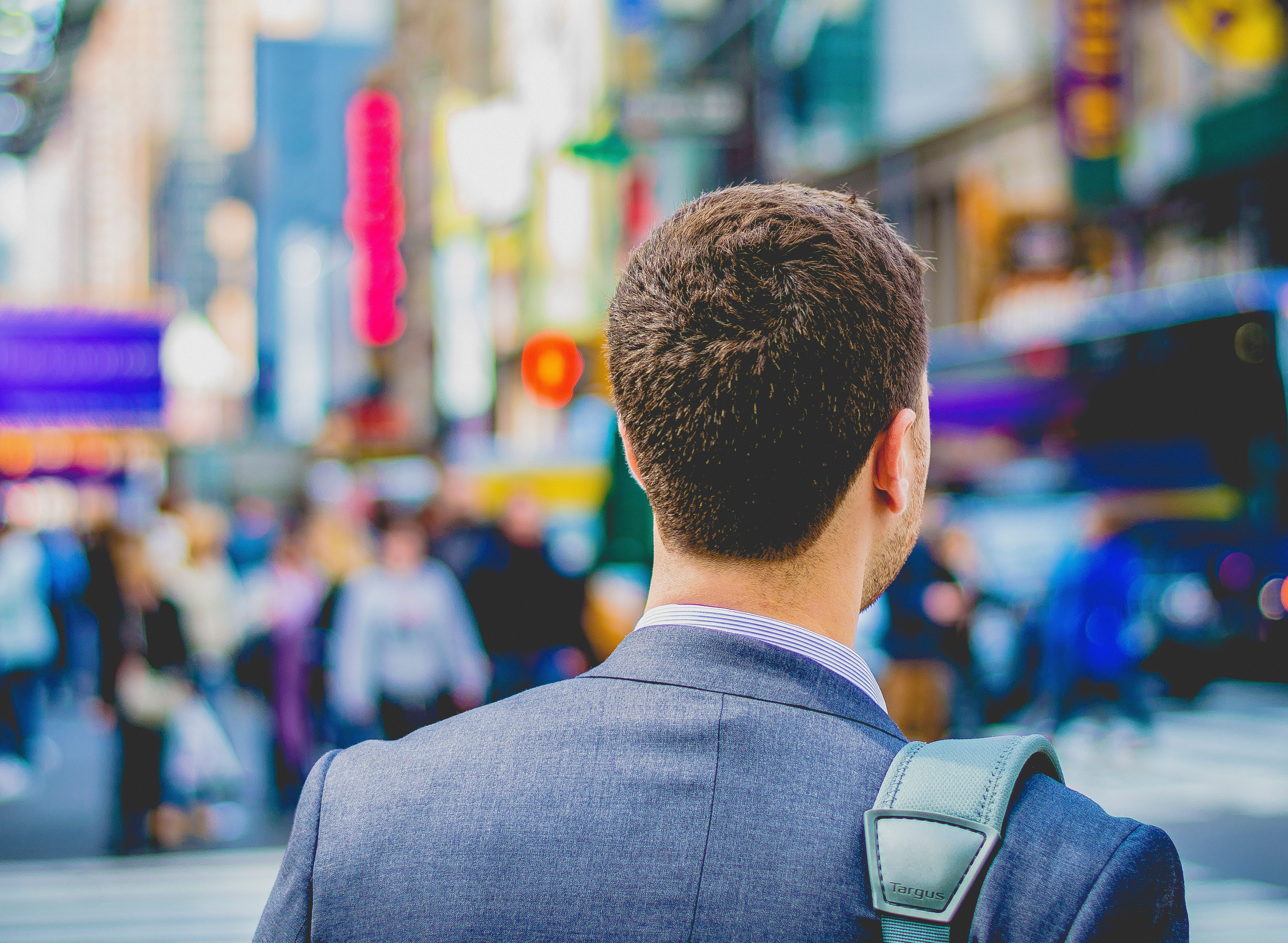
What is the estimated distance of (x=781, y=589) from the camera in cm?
130

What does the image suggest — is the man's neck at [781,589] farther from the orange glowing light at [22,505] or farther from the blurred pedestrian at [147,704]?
the orange glowing light at [22,505]

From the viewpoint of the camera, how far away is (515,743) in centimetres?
123

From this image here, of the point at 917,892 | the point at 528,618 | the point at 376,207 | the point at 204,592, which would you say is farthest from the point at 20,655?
the point at 376,207

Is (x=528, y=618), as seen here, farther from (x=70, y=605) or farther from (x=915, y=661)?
(x=70, y=605)

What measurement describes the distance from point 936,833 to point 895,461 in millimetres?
412

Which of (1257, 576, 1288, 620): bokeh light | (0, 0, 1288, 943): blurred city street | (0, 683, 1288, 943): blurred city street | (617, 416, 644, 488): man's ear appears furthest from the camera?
(1257, 576, 1288, 620): bokeh light

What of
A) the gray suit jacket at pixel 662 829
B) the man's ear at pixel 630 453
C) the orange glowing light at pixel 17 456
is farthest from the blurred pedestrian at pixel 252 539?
the orange glowing light at pixel 17 456

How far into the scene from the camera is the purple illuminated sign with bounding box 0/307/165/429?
39.9 ft

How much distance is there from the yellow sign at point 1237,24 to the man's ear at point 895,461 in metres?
14.8

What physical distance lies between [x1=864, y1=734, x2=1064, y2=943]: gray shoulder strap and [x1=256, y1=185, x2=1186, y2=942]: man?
27mm

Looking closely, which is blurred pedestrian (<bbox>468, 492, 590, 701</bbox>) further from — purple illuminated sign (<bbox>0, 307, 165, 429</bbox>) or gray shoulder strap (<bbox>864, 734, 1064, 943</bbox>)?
gray shoulder strap (<bbox>864, 734, 1064, 943</bbox>)

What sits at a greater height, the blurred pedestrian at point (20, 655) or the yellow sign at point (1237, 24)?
the yellow sign at point (1237, 24)

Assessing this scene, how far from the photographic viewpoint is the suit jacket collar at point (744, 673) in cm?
123

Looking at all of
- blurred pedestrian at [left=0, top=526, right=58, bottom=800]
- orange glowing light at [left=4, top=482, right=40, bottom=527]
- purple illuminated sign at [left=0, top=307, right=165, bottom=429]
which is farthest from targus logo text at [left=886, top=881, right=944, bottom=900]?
purple illuminated sign at [left=0, top=307, right=165, bottom=429]
